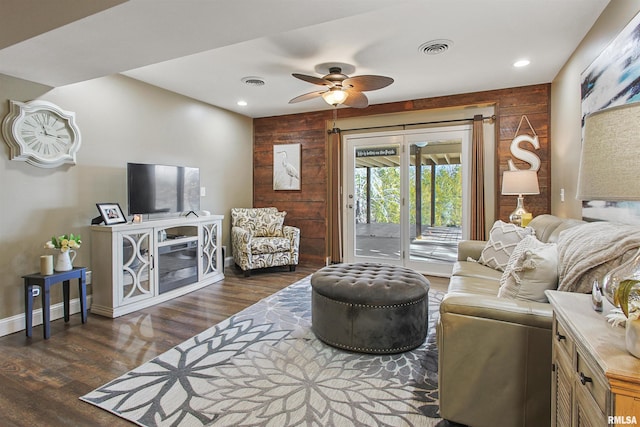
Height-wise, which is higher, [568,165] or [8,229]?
[568,165]

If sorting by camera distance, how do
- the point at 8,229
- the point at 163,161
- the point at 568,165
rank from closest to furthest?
the point at 8,229, the point at 568,165, the point at 163,161

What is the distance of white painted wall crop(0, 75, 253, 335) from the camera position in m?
2.83

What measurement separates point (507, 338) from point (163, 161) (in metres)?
4.04

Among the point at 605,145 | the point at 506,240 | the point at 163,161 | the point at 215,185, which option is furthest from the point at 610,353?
the point at 215,185

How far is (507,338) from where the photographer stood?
1.44 metres

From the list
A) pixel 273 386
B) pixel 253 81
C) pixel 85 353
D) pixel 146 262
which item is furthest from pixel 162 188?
pixel 273 386

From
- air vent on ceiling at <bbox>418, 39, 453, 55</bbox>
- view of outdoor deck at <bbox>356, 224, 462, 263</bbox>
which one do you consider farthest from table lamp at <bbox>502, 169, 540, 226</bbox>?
air vent on ceiling at <bbox>418, 39, 453, 55</bbox>

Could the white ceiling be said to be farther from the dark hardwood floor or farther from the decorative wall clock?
the dark hardwood floor

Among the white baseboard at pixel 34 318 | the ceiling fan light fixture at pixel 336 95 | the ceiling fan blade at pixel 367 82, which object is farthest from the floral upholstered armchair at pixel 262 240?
the ceiling fan blade at pixel 367 82

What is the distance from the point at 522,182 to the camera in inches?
141

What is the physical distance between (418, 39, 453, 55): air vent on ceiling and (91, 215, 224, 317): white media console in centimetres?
307

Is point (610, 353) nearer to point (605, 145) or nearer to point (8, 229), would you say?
point (605, 145)

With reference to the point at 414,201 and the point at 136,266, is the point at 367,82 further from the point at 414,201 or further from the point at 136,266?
the point at 136,266

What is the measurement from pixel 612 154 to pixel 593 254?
89 cm
